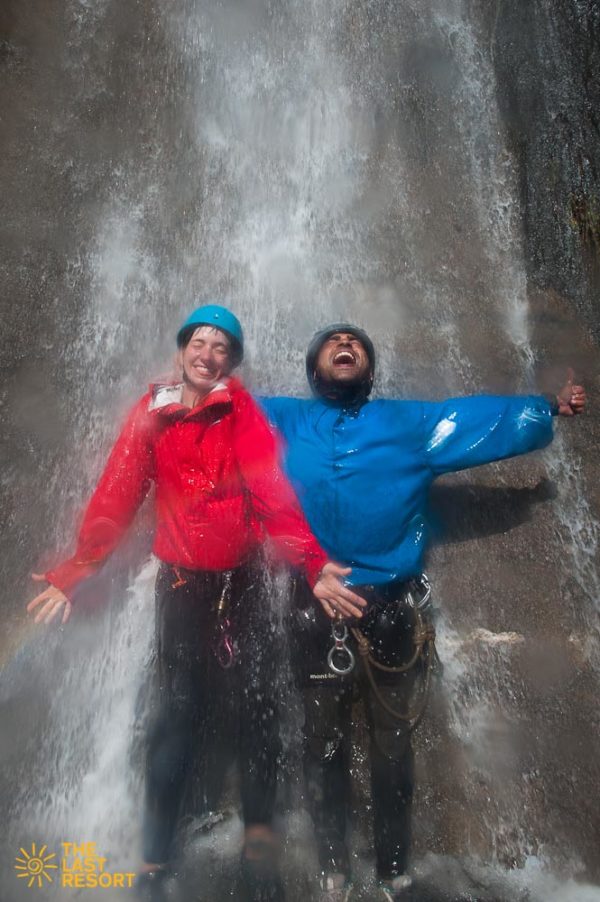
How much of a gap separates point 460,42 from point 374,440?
213 inches

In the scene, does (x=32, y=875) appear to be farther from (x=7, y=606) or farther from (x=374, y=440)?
(x=374, y=440)

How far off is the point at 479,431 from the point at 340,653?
1351 millimetres

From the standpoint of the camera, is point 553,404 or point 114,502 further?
point 553,404

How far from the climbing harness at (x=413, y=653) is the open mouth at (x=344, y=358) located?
1.19 meters

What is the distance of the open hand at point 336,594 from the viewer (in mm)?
2549

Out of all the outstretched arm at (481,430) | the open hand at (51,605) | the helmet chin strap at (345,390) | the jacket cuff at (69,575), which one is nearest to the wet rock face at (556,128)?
the outstretched arm at (481,430)

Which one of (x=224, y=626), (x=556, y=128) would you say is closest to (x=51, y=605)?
(x=224, y=626)

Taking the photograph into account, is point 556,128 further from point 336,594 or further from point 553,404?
point 336,594

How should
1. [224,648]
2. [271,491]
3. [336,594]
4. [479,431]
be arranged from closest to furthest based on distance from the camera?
[336,594], [271,491], [224,648], [479,431]

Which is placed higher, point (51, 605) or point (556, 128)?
point (556, 128)

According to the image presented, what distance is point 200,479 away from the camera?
115 inches

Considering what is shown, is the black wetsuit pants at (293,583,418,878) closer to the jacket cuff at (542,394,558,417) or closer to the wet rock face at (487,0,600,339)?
the jacket cuff at (542,394,558,417)

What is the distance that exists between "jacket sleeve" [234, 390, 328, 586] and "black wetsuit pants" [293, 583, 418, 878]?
1.28ft

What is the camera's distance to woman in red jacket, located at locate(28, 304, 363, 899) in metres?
2.88
